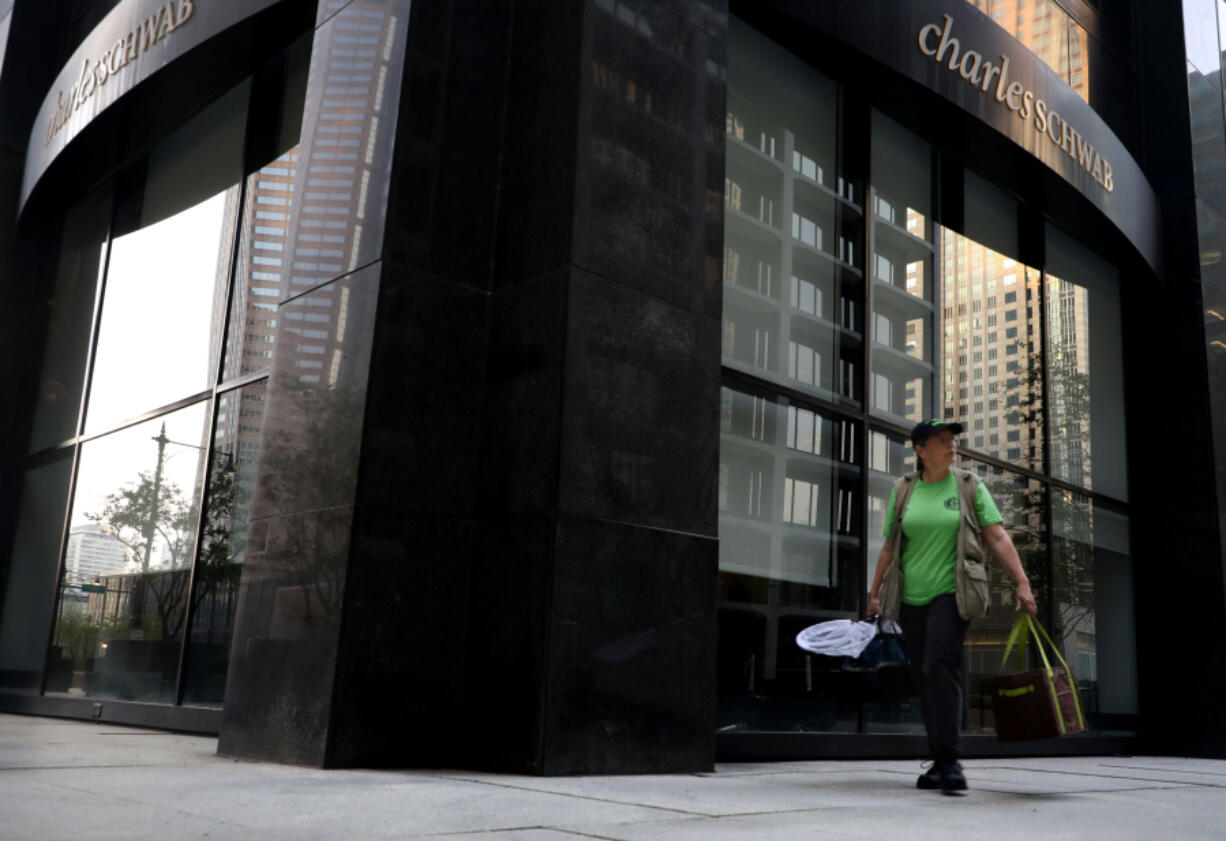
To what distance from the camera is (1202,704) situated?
1084 cm

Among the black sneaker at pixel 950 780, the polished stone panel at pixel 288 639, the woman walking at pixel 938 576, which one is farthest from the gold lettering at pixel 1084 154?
the polished stone panel at pixel 288 639

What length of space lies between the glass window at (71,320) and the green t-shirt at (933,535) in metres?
8.69

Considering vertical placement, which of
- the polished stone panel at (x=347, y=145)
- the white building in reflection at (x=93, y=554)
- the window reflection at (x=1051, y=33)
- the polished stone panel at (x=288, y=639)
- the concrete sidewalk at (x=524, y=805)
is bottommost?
the concrete sidewalk at (x=524, y=805)

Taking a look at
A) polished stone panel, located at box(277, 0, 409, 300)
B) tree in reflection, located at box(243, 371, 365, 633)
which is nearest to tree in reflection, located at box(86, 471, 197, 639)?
tree in reflection, located at box(243, 371, 365, 633)

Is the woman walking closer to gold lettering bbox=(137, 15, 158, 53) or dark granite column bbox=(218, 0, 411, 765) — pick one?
dark granite column bbox=(218, 0, 411, 765)

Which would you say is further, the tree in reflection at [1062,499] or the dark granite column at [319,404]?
the tree in reflection at [1062,499]

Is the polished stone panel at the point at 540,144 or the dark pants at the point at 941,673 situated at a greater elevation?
the polished stone panel at the point at 540,144

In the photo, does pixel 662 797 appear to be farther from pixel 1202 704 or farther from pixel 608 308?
pixel 1202 704

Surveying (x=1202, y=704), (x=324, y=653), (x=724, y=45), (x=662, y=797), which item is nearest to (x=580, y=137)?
(x=724, y=45)

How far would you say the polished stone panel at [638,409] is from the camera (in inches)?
210

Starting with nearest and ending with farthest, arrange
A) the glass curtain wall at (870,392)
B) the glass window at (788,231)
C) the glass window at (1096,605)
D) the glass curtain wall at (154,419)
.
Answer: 1. the glass curtain wall at (870,392)
2. the glass window at (788,231)
3. the glass curtain wall at (154,419)
4. the glass window at (1096,605)

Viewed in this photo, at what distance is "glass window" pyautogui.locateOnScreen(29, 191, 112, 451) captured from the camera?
11094 millimetres

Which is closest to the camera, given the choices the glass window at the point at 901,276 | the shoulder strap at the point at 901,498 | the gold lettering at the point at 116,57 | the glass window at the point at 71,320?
the shoulder strap at the point at 901,498

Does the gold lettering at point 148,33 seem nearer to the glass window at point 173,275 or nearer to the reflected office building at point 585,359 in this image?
the reflected office building at point 585,359
